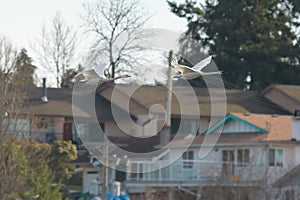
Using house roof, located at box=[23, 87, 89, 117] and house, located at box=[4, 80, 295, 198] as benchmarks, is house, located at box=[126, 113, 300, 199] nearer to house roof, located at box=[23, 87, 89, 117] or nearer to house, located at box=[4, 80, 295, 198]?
house, located at box=[4, 80, 295, 198]

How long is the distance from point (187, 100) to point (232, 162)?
5666mm

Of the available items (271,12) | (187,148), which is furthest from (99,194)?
(271,12)

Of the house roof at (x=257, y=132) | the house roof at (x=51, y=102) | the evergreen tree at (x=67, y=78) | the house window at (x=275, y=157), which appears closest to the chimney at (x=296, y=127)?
the house roof at (x=257, y=132)

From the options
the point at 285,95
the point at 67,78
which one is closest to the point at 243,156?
the point at 285,95

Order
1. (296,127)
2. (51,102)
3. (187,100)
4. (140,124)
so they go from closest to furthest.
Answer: (296,127)
(140,124)
(187,100)
(51,102)

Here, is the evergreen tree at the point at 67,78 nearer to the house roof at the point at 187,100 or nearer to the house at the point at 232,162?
the house roof at the point at 187,100

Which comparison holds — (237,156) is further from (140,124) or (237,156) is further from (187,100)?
(187,100)

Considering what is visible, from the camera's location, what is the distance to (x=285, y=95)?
132ft

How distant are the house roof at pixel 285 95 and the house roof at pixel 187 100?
0.76 feet

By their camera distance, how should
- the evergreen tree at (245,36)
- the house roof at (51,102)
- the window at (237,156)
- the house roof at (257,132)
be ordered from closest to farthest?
the window at (237,156), the house roof at (257,132), the house roof at (51,102), the evergreen tree at (245,36)

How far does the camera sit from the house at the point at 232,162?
87.1 feet

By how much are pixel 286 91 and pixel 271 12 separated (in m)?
4.97

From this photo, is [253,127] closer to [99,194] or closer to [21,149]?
[99,194]

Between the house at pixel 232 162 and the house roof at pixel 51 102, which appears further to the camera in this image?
the house roof at pixel 51 102
